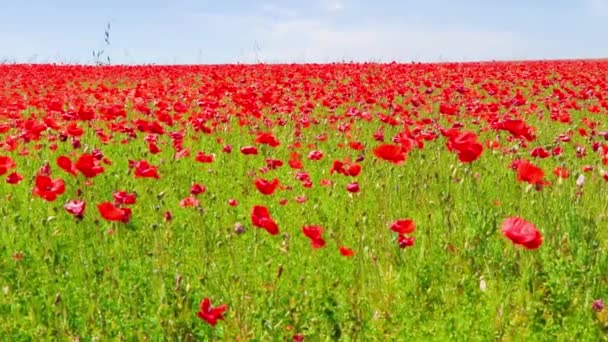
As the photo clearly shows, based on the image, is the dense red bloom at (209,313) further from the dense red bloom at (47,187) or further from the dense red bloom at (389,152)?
the dense red bloom at (389,152)

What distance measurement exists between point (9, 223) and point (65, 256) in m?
0.84

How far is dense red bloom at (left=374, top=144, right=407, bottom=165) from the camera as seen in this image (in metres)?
4.08

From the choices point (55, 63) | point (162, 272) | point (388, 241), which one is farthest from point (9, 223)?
point (55, 63)

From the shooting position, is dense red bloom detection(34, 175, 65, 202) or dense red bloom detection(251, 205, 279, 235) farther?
dense red bloom detection(34, 175, 65, 202)

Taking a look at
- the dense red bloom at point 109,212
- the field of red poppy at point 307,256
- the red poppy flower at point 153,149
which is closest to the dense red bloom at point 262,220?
the field of red poppy at point 307,256

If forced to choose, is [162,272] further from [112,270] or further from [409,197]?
[409,197]

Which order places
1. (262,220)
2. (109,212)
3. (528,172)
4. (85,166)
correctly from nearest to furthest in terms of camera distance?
(262,220) < (109,212) < (528,172) < (85,166)

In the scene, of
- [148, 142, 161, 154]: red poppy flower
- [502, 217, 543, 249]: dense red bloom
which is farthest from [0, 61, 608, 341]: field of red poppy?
[148, 142, 161, 154]: red poppy flower

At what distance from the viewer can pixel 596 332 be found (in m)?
3.21

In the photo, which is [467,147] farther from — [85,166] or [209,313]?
Result: [85,166]

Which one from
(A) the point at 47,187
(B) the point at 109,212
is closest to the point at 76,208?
(A) the point at 47,187

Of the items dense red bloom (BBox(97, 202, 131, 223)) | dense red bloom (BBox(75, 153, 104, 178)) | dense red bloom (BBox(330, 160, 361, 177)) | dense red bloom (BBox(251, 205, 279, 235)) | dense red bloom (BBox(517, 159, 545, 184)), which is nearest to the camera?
dense red bloom (BBox(251, 205, 279, 235))

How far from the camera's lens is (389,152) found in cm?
412

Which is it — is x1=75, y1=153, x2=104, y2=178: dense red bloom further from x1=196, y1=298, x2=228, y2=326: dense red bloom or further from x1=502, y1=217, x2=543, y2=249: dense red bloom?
x1=502, y1=217, x2=543, y2=249: dense red bloom
